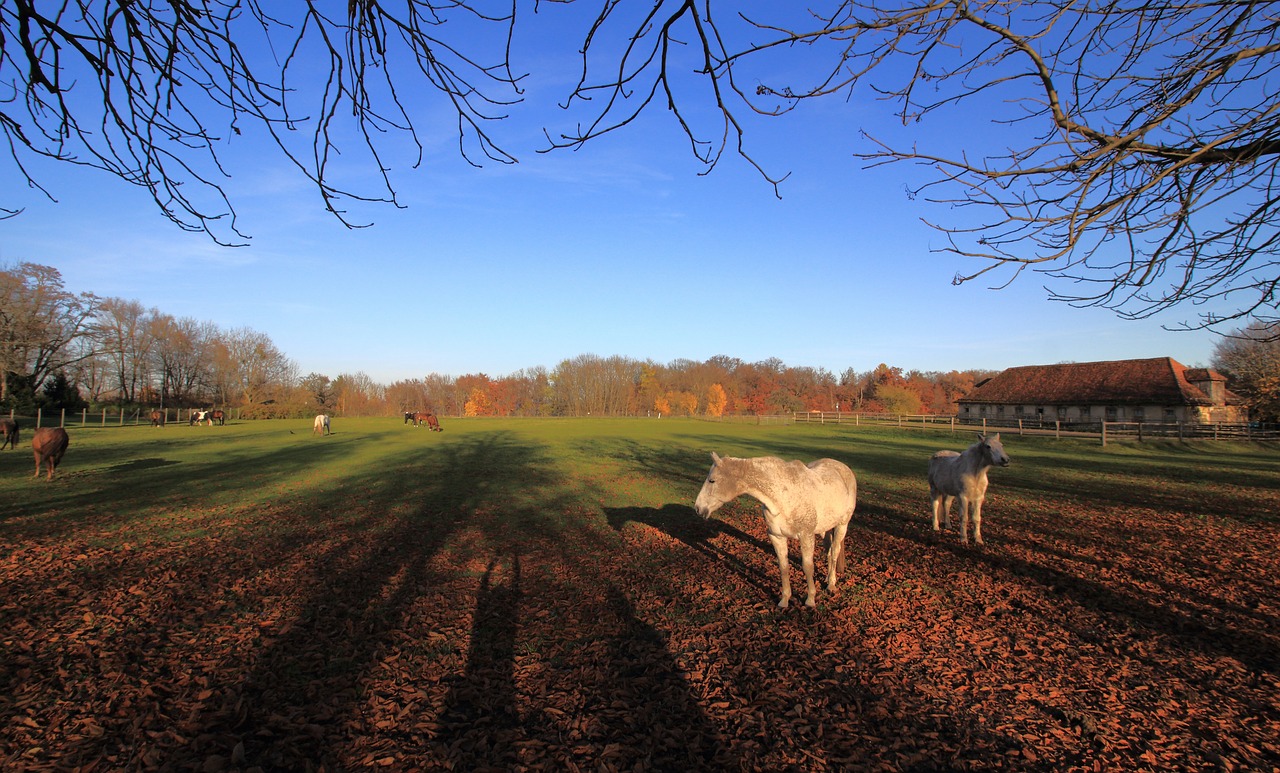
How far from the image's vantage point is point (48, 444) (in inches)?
590

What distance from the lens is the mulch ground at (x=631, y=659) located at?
12.3 ft

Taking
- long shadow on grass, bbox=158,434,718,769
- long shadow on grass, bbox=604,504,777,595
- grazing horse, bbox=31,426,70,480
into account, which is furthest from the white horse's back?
grazing horse, bbox=31,426,70,480

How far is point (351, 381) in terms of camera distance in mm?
99062

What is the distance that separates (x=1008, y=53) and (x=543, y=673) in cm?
620

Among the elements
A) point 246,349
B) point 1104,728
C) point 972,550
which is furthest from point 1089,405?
point 246,349

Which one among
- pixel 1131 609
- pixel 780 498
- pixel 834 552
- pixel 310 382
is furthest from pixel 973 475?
pixel 310 382

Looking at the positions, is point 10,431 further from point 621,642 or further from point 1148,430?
point 1148,430

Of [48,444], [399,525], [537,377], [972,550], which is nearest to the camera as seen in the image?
[972,550]

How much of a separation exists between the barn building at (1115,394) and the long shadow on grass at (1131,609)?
42.5m

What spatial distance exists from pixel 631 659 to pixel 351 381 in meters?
109

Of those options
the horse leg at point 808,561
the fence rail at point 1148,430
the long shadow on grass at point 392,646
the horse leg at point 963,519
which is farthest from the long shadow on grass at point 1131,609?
the fence rail at point 1148,430

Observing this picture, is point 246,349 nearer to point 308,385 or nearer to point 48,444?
point 308,385

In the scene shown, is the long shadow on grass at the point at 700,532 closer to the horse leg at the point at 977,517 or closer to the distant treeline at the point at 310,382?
the horse leg at the point at 977,517

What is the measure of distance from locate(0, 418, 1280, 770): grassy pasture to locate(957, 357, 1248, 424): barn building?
40.2m
